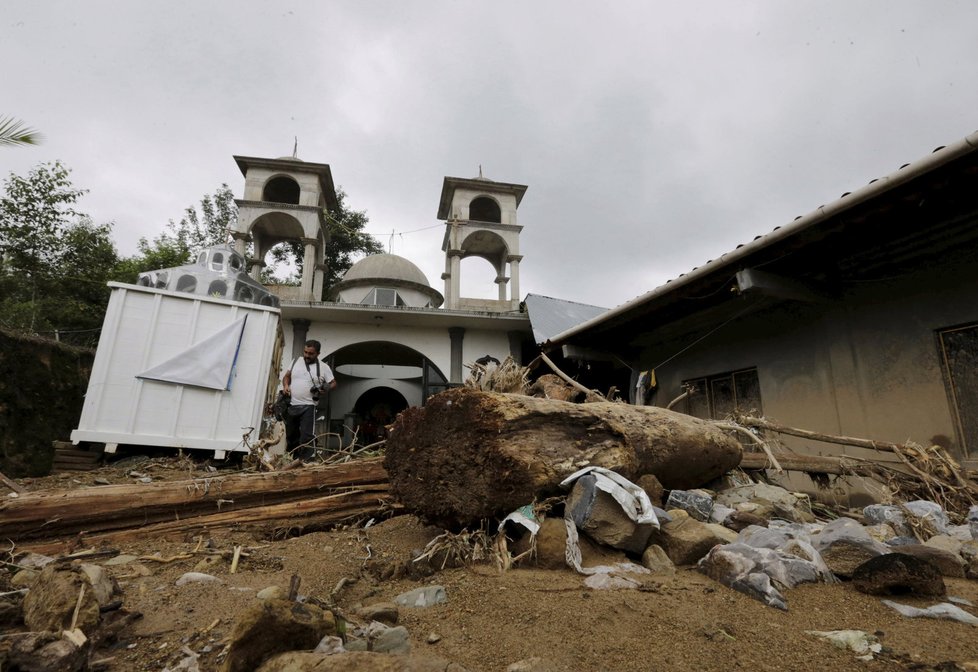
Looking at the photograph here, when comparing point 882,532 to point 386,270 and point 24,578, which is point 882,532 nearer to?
point 24,578

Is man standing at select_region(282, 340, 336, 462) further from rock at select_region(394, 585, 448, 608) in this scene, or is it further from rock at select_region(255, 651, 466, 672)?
rock at select_region(255, 651, 466, 672)

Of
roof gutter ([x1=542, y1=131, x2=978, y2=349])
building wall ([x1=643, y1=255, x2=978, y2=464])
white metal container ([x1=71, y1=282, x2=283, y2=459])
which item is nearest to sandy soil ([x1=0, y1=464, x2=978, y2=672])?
roof gutter ([x1=542, y1=131, x2=978, y2=349])

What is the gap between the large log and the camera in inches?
102

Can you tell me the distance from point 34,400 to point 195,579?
686 centimetres

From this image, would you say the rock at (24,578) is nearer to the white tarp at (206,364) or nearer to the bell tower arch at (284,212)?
the white tarp at (206,364)

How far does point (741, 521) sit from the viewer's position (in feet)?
9.96

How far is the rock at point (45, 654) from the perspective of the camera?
1.37 m

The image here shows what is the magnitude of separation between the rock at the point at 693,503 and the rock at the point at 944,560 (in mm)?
999

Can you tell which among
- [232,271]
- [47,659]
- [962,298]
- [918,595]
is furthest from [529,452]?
[232,271]

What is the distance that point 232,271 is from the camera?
680 cm

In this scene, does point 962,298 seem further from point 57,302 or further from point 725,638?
point 57,302

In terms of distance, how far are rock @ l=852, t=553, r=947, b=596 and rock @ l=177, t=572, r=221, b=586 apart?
303 cm

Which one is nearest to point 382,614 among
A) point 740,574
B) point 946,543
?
point 740,574

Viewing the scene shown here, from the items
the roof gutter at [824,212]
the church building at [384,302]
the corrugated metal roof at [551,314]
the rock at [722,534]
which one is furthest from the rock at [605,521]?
the church building at [384,302]
